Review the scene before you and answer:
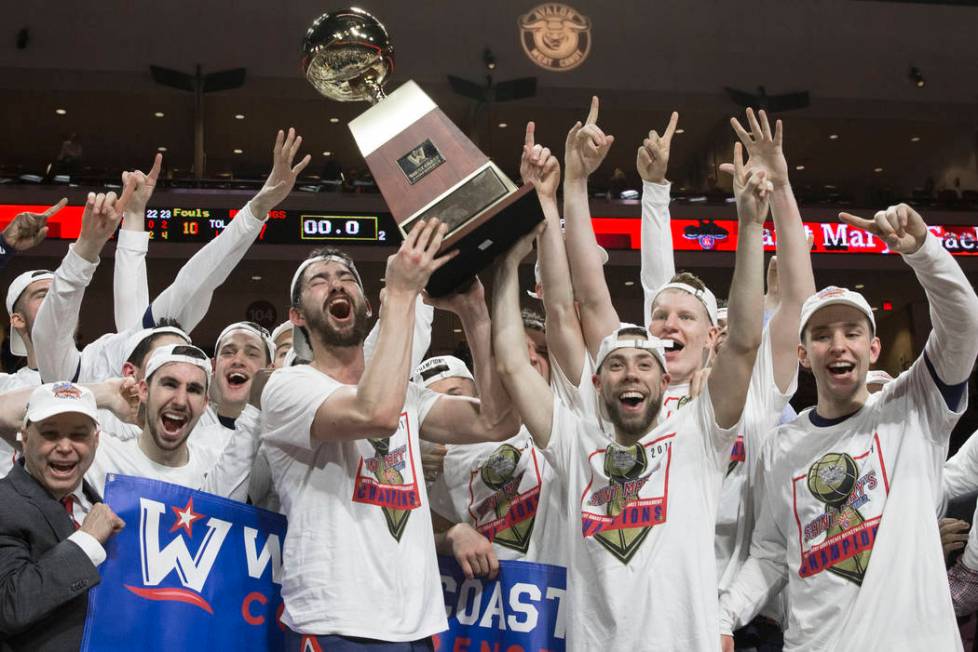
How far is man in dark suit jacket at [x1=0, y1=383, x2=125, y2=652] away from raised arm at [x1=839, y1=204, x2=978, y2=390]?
237 cm

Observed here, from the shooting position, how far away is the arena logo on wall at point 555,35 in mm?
17422

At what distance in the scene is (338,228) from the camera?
51.0ft

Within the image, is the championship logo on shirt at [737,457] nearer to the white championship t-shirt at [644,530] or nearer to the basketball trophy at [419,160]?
the white championship t-shirt at [644,530]

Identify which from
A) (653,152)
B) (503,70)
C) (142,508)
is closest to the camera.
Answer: (142,508)

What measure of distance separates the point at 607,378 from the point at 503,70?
15.5 metres

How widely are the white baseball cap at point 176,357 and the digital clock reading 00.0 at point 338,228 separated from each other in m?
12.1

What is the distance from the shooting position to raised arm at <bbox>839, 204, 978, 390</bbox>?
116 inches

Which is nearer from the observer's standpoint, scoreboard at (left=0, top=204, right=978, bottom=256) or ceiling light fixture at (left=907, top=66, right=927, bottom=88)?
scoreboard at (left=0, top=204, right=978, bottom=256)

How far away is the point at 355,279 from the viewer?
318cm

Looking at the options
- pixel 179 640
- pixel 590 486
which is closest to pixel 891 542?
pixel 590 486

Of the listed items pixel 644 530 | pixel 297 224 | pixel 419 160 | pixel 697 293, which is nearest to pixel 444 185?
pixel 419 160

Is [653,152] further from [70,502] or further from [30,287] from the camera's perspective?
[30,287]

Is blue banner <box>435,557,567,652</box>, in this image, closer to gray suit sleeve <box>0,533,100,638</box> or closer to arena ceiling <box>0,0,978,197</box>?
gray suit sleeve <box>0,533,100,638</box>

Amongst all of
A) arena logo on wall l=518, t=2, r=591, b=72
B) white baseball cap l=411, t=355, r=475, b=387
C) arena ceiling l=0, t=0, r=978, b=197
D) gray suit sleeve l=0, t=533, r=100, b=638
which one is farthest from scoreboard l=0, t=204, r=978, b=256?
gray suit sleeve l=0, t=533, r=100, b=638
